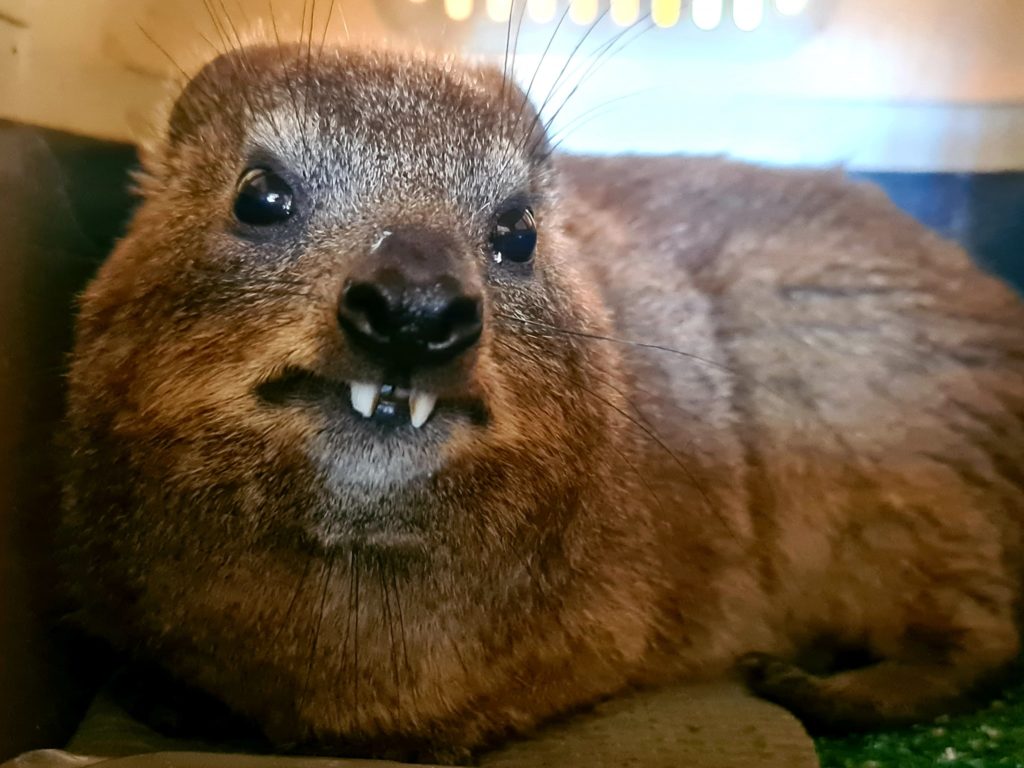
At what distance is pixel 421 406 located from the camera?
4.20ft

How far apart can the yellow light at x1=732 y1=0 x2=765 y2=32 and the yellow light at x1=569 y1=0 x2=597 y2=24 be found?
1.07ft

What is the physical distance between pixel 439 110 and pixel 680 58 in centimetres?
114

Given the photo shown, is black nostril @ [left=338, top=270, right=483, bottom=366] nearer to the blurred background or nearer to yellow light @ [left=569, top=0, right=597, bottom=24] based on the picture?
the blurred background

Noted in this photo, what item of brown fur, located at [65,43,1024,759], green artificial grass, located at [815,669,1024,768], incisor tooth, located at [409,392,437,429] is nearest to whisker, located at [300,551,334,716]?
brown fur, located at [65,43,1024,759]

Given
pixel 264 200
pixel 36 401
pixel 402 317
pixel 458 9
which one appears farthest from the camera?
pixel 458 9

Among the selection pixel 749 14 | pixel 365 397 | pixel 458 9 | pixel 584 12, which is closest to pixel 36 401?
pixel 365 397

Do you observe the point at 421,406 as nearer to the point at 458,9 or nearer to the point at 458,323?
the point at 458,323

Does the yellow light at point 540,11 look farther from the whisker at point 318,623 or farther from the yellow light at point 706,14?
the whisker at point 318,623

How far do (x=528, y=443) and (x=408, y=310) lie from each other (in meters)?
0.36

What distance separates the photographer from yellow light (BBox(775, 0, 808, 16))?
99.3 inches

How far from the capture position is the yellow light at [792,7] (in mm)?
2523

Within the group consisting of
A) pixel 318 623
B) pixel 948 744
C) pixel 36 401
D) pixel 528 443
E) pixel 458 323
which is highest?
pixel 458 323

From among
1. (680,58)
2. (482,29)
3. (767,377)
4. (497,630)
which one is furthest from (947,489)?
(482,29)

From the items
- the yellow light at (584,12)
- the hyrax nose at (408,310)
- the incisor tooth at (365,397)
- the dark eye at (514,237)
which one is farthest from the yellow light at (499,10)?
the incisor tooth at (365,397)
